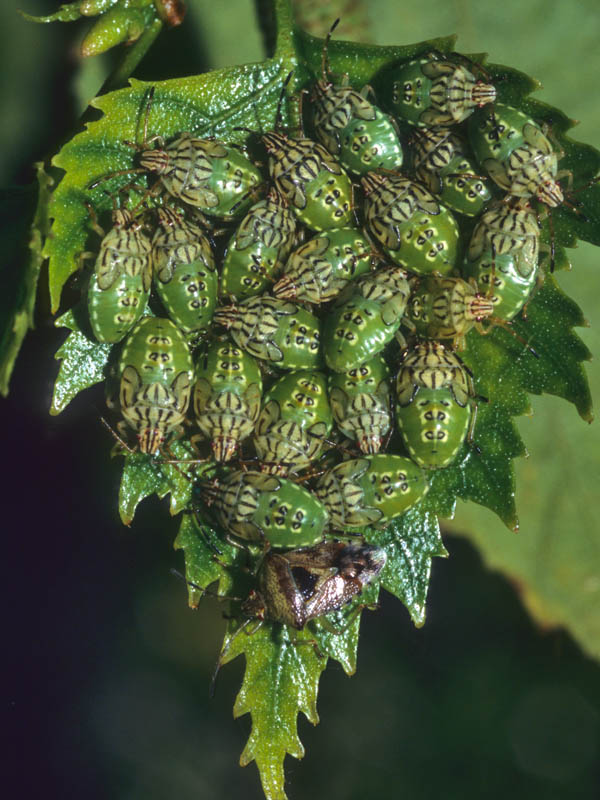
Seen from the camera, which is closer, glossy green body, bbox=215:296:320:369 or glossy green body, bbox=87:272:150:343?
glossy green body, bbox=87:272:150:343

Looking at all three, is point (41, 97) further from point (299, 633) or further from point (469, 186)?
point (299, 633)

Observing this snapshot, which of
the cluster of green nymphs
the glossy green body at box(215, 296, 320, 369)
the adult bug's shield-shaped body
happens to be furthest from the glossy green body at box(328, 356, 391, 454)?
the adult bug's shield-shaped body

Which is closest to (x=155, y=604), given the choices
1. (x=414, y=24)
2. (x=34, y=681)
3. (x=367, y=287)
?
(x=34, y=681)

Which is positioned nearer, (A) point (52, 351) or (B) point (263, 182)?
A: (B) point (263, 182)

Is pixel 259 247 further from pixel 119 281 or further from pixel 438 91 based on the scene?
pixel 438 91

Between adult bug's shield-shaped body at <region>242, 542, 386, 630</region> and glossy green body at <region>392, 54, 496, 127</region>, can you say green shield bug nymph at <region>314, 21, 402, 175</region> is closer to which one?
glossy green body at <region>392, 54, 496, 127</region>

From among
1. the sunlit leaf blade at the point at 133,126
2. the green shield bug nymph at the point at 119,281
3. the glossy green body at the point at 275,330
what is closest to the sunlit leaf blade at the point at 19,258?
the sunlit leaf blade at the point at 133,126

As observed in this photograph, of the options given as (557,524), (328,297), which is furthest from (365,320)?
(557,524)
